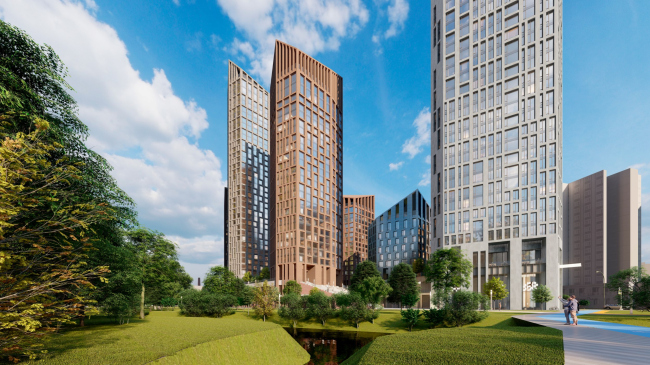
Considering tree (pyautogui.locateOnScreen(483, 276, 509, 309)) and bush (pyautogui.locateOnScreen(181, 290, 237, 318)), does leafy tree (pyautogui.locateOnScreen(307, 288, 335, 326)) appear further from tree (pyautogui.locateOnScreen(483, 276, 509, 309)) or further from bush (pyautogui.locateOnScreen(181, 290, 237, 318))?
tree (pyautogui.locateOnScreen(483, 276, 509, 309))

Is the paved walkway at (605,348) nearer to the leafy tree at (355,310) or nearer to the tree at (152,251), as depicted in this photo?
the leafy tree at (355,310)

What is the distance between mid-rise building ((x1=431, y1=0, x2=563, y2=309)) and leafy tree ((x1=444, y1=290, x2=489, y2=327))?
97.2 ft

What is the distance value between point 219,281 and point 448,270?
149 feet

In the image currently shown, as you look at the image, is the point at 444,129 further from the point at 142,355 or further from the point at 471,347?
the point at 142,355

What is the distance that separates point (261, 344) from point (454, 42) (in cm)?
8195

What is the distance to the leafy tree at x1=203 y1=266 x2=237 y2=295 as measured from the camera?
66125 mm

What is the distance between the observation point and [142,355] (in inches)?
676

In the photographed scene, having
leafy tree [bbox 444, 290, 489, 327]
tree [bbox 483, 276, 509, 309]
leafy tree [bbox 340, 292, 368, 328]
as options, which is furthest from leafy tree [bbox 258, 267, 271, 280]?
leafy tree [bbox 444, 290, 489, 327]

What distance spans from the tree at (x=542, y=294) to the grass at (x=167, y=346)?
172 feet

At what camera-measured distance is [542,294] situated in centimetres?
6059

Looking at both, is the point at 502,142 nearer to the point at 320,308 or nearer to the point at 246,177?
the point at 320,308

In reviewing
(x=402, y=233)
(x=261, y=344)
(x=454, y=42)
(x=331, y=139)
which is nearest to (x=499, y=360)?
(x=261, y=344)

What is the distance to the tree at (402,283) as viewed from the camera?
7450 centimetres

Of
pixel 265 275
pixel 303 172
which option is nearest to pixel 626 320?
pixel 303 172
